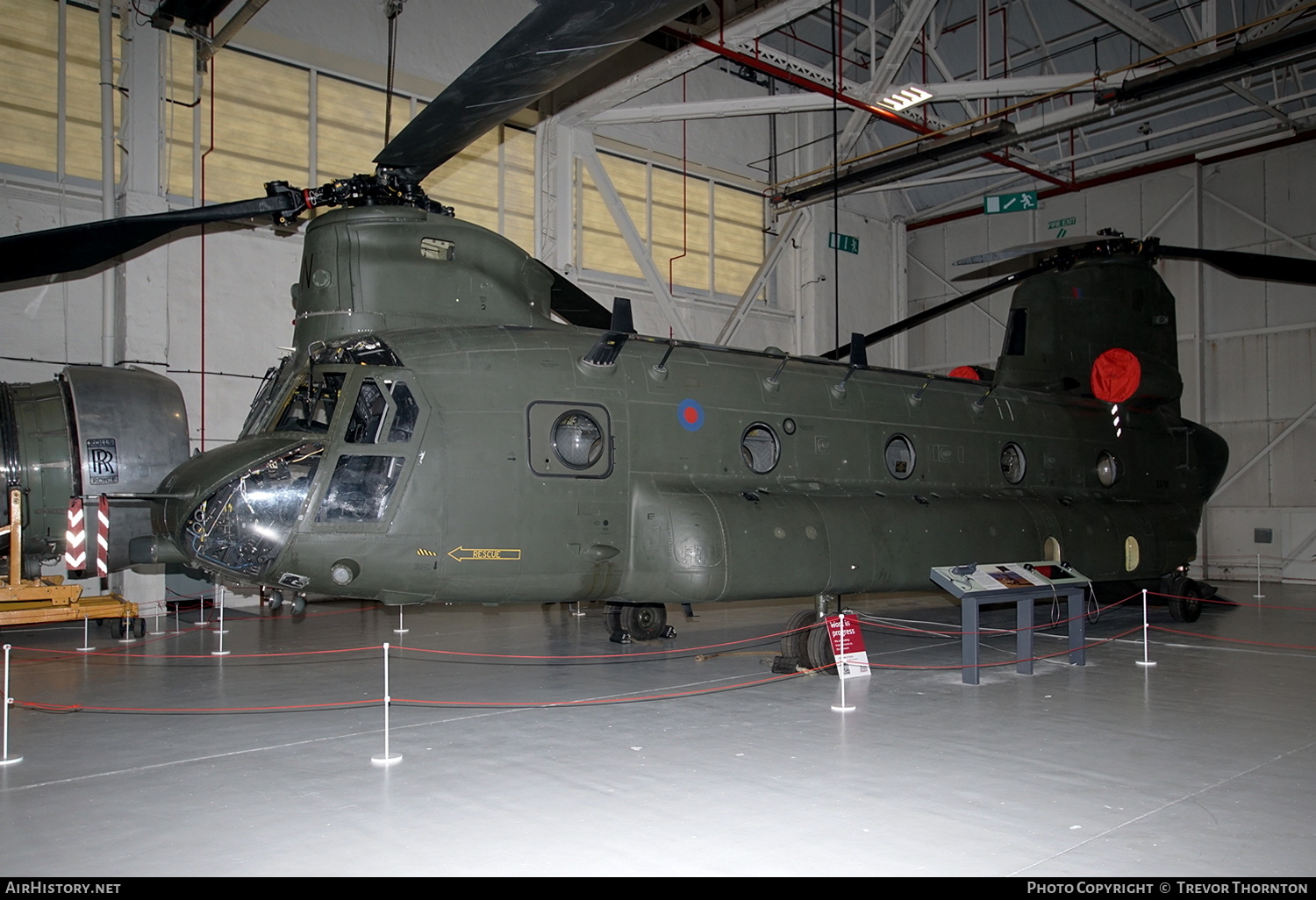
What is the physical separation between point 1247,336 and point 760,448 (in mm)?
17108

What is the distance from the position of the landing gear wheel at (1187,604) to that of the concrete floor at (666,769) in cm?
255

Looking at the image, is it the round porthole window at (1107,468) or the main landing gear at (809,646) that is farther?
the round porthole window at (1107,468)

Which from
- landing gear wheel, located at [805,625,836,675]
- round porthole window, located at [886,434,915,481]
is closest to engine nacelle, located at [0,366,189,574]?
landing gear wheel, located at [805,625,836,675]

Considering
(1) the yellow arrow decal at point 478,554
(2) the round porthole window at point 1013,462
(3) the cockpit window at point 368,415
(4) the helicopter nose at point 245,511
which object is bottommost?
(1) the yellow arrow decal at point 478,554

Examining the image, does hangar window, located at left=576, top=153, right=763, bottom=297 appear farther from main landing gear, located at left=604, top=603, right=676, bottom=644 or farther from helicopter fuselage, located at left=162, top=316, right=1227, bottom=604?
helicopter fuselage, located at left=162, top=316, right=1227, bottom=604

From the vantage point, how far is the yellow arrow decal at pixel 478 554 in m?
8.76

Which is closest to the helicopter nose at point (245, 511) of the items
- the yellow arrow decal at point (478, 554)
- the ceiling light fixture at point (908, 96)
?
the yellow arrow decal at point (478, 554)

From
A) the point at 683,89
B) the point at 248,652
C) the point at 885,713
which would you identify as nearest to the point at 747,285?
the point at 683,89

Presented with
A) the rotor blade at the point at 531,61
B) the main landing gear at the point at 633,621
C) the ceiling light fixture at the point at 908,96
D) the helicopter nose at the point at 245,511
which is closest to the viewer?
the rotor blade at the point at 531,61

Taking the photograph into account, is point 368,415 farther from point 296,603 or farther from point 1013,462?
point 1013,462

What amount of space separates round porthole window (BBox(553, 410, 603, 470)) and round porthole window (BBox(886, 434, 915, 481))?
4.24 meters

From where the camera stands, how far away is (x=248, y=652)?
1256 centimetres

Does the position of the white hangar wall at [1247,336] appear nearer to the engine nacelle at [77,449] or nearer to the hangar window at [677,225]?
the hangar window at [677,225]
